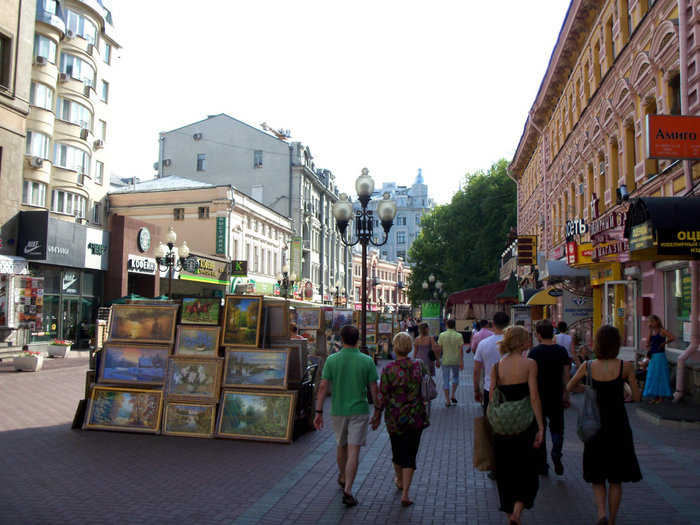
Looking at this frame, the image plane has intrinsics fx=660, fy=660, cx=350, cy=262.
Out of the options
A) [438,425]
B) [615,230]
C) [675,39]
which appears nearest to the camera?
[438,425]

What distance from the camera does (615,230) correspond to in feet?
50.8

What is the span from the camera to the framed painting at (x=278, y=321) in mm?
9898

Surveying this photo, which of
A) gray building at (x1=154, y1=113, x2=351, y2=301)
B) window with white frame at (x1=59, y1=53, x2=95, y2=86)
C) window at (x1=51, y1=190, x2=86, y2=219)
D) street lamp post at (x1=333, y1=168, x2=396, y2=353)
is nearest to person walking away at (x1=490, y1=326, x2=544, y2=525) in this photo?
street lamp post at (x1=333, y1=168, x2=396, y2=353)

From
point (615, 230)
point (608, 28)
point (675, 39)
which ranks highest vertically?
point (608, 28)

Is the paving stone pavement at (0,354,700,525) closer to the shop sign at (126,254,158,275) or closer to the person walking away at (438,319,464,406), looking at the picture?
the person walking away at (438,319,464,406)

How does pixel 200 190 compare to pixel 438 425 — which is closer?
pixel 438 425

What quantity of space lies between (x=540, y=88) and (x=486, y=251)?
971 inches

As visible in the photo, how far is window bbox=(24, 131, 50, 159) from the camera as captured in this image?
2784 cm

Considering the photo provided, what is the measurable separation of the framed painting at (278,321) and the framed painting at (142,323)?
4.56 ft

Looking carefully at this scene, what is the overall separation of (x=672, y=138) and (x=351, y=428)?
806 centimetres

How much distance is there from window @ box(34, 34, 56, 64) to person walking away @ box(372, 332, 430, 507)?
27077mm

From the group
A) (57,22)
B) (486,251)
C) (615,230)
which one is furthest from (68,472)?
(486,251)

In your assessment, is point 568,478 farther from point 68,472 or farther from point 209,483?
point 68,472

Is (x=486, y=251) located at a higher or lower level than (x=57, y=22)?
lower
